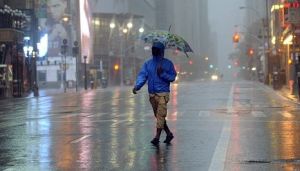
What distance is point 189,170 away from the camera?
976cm

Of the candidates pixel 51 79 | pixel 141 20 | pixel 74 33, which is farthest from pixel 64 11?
pixel 141 20

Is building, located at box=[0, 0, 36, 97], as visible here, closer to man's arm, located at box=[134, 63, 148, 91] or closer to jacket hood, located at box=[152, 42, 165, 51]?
man's arm, located at box=[134, 63, 148, 91]

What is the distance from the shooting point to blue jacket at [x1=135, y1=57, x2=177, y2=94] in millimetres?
12828

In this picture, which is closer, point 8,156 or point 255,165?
point 255,165

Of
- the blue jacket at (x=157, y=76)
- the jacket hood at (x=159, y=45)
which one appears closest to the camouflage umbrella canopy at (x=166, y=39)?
the jacket hood at (x=159, y=45)

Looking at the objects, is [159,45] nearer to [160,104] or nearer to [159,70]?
[159,70]

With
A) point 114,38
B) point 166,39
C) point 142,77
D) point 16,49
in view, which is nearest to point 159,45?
point 166,39

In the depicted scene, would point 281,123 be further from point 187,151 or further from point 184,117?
point 187,151

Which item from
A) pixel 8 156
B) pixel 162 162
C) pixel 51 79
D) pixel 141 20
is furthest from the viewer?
pixel 141 20

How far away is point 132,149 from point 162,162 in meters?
1.94

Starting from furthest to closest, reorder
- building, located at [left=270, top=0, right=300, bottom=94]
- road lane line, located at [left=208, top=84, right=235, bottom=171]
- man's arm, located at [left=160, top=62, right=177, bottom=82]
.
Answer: building, located at [left=270, top=0, right=300, bottom=94] < man's arm, located at [left=160, top=62, right=177, bottom=82] < road lane line, located at [left=208, top=84, right=235, bottom=171]

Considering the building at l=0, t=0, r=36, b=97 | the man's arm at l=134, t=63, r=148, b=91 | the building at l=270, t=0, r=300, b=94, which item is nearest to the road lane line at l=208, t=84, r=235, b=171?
the man's arm at l=134, t=63, r=148, b=91

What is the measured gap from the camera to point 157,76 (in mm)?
12867

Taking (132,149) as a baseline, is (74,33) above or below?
above
